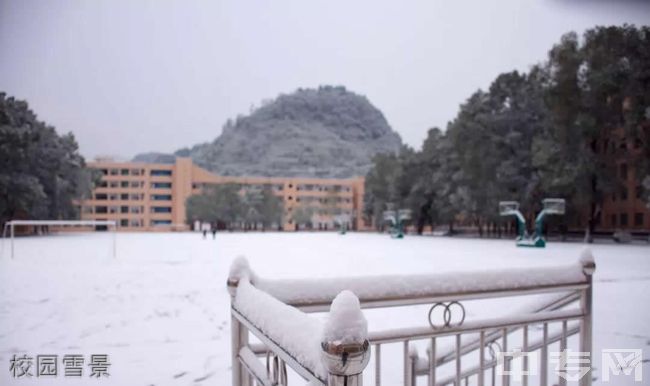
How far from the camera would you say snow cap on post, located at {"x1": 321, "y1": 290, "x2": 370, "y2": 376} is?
0.59m

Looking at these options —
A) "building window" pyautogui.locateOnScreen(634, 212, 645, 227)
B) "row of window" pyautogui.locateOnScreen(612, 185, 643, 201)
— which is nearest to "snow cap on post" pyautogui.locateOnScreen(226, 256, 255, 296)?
"row of window" pyautogui.locateOnScreen(612, 185, 643, 201)

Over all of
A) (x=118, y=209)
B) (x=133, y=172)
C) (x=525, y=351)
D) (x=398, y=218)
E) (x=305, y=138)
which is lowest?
(x=398, y=218)

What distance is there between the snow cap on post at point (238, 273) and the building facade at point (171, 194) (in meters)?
24.1

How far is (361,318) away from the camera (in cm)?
60

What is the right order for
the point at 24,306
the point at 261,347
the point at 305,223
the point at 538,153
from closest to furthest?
the point at 261,347 < the point at 24,306 < the point at 538,153 < the point at 305,223

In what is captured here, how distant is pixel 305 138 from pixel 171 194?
22.4 m

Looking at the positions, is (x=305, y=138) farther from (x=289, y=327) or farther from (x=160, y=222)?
(x=289, y=327)

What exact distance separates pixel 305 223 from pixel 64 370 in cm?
3337

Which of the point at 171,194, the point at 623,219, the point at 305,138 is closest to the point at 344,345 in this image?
the point at 623,219

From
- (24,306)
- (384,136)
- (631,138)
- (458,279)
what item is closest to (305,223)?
(384,136)

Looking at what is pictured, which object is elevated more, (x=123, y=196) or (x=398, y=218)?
(x=123, y=196)

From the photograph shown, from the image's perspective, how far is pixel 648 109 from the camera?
10.2 m

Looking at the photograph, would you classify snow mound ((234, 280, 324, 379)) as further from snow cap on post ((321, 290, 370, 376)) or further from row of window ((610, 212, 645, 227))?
row of window ((610, 212, 645, 227))

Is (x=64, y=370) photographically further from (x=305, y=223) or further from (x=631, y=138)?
(x=305, y=223)
